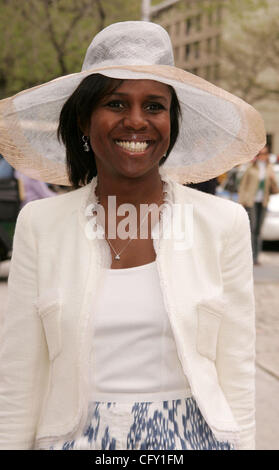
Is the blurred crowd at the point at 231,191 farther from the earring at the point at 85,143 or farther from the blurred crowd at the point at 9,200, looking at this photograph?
the earring at the point at 85,143

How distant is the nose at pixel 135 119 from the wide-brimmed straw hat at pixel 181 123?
3.4 inches

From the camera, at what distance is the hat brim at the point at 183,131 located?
7.00ft

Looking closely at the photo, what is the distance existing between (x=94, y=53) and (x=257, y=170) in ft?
33.5

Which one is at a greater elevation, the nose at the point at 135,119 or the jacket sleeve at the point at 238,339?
the nose at the point at 135,119

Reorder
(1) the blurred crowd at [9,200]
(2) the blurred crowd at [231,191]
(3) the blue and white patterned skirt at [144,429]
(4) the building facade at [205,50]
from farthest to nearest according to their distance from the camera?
(4) the building facade at [205,50] → (1) the blurred crowd at [9,200] → (2) the blurred crowd at [231,191] → (3) the blue and white patterned skirt at [144,429]

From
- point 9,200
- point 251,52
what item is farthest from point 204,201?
point 251,52

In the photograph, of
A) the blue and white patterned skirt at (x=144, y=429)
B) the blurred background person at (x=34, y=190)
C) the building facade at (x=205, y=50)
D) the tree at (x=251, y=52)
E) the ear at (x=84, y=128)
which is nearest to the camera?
the blue and white patterned skirt at (x=144, y=429)

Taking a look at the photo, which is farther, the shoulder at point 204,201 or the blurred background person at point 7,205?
the blurred background person at point 7,205

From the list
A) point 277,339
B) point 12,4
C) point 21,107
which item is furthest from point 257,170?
point 12,4

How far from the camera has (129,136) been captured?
1979 millimetres

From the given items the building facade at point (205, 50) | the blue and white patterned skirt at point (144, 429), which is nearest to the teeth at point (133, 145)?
the blue and white patterned skirt at point (144, 429)

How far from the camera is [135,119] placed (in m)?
1.96

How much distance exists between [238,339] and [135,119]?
625mm

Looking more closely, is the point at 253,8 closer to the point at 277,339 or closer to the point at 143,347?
the point at 277,339
